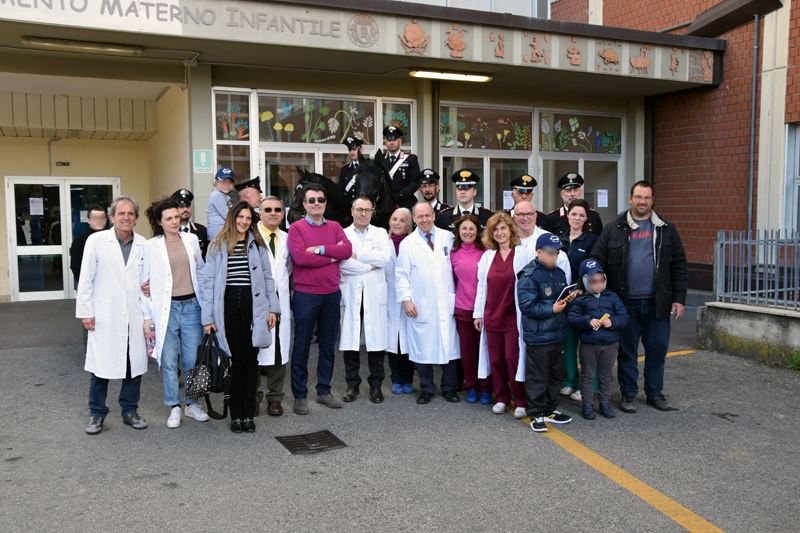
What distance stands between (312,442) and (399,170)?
4145mm

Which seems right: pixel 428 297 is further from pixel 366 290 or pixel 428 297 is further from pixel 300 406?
pixel 300 406

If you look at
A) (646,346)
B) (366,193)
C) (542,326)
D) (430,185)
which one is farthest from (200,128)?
(646,346)

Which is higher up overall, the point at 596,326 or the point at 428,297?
the point at 428,297

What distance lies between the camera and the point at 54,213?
1307 cm

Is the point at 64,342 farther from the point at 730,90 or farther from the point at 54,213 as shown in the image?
the point at 730,90

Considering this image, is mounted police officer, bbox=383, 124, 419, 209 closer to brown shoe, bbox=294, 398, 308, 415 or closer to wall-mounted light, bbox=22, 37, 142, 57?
brown shoe, bbox=294, 398, 308, 415

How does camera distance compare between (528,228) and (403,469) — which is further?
(528,228)

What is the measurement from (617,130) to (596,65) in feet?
9.95

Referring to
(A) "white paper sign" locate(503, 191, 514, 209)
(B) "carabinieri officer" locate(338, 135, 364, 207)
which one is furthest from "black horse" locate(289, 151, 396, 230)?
(A) "white paper sign" locate(503, 191, 514, 209)

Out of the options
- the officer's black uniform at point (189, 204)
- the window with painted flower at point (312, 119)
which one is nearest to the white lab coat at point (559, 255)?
the officer's black uniform at point (189, 204)

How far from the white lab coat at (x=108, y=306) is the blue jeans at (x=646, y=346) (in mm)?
4168

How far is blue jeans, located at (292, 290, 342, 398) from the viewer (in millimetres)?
5758

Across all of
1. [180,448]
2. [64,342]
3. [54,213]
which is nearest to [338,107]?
[64,342]

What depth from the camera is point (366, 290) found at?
6195mm
